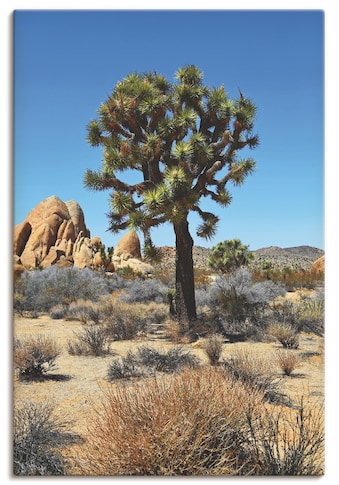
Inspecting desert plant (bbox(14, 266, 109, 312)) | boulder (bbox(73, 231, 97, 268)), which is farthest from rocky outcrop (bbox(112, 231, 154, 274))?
desert plant (bbox(14, 266, 109, 312))

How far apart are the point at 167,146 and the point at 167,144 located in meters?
0.04

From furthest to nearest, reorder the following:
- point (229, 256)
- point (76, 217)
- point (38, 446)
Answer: point (229, 256)
point (76, 217)
point (38, 446)

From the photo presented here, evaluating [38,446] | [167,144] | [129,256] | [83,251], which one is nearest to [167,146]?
[167,144]

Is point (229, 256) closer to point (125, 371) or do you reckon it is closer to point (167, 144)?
point (167, 144)

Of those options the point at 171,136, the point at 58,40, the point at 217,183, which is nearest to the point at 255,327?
the point at 217,183

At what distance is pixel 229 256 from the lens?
26.7 meters

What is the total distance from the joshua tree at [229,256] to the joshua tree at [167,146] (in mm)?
15969

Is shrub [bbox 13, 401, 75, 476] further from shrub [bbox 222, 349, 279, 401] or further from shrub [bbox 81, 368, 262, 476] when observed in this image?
shrub [bbox 222, 349, 279, 401]

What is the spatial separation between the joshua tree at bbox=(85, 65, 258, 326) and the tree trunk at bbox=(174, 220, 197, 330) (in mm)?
81

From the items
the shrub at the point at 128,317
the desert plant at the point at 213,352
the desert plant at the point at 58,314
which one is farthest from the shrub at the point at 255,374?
the desert plant at the point at 58,314

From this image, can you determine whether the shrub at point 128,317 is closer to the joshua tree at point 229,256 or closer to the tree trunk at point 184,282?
the tree trunk at point 184,282

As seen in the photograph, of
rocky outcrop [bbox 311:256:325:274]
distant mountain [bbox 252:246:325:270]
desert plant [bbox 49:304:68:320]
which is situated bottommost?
desert plant [bbox 49:304:68:320]

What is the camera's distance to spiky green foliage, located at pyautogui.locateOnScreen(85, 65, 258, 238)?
28.2ft

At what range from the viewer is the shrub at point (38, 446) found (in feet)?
13.0
